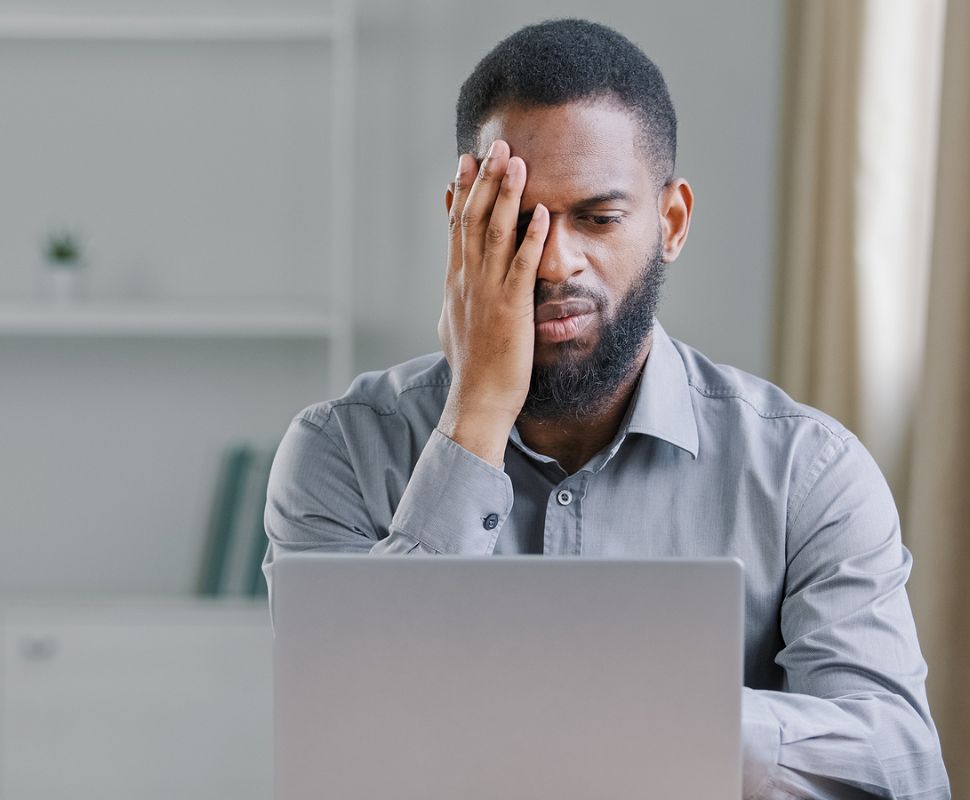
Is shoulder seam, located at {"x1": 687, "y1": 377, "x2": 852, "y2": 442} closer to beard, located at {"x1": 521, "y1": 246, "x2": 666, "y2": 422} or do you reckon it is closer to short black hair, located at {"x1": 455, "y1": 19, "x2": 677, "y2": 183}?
beard, located at {"x1": 521, "y1": 246, "x2": 666, "y2": 422}

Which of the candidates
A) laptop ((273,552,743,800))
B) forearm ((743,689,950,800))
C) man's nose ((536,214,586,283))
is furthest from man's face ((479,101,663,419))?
laptop ((273,552,743,800))

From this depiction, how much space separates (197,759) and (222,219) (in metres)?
1.02

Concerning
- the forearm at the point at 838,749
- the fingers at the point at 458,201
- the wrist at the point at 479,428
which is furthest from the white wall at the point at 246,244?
the forearm at the point at 838,749

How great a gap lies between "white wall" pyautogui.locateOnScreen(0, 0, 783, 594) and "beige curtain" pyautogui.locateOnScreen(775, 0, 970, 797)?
133 millimetres

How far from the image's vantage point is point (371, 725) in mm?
A: 713

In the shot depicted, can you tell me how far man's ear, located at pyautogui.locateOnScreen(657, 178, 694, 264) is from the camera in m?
1.29

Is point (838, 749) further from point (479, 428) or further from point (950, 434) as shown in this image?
point (950, 434)

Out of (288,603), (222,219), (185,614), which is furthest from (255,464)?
(288,603)

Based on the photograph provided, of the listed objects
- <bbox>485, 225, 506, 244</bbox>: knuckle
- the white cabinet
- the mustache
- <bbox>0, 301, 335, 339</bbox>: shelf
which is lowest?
the white cabinet

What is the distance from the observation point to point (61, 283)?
226cm

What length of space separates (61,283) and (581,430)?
135 cm

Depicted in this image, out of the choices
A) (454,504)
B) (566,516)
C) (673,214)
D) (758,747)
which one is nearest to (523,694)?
(758,747)

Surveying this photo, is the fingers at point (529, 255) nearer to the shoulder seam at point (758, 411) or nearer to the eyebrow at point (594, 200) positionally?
the eyebrow at point (594, 200)

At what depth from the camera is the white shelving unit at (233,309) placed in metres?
2.13
